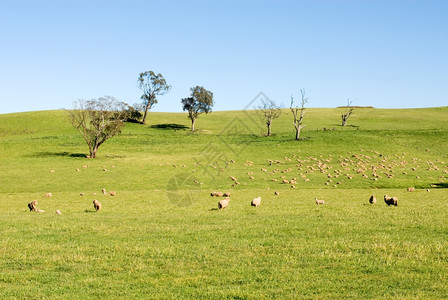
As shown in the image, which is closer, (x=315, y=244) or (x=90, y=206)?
(x=315, y=244)

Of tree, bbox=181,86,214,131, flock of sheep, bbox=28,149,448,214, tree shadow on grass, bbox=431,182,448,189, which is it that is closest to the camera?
tree shadow on grass, bbox=431,182,448,189

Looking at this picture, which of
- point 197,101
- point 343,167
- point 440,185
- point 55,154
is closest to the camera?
point 440,185

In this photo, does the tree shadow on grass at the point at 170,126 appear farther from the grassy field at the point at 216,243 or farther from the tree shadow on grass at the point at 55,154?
the grassy field at the point at 216,243

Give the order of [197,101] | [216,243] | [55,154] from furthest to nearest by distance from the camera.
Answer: [197,101] → [55,154] → [216,243]

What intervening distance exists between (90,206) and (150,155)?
118 feet

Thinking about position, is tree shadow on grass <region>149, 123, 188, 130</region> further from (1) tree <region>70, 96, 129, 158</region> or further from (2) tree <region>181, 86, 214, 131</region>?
(1) tree <region>70, 96, 129, 158</region>

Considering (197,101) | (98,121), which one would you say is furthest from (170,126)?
(98,121)

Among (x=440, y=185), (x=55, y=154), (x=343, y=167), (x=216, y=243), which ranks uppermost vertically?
(x=216, y=243)

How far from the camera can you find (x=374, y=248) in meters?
12.8

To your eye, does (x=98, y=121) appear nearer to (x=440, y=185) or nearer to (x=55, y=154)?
(x=55, y=154)

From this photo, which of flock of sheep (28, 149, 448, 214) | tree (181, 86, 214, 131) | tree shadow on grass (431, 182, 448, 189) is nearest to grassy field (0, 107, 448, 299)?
tree shadow on grass (431, 182, 448, 189)

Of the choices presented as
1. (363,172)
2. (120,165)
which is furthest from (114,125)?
(363,172)

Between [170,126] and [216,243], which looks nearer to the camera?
[216,243]

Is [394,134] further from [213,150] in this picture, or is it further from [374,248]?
[374,248]
